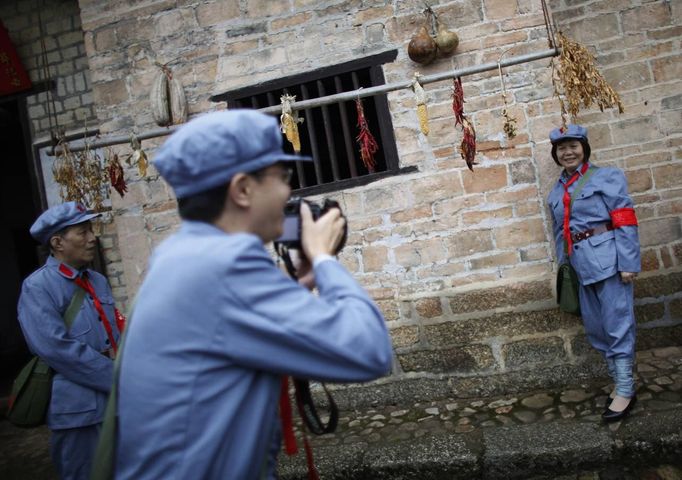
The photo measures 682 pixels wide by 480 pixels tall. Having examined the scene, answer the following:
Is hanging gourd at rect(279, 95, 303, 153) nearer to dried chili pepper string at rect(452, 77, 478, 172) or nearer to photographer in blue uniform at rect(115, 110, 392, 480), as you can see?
dried chili pepper string at rect(452, 77, 478, 172)

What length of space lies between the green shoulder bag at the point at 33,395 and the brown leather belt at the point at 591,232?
3293 mm

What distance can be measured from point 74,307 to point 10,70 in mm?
4319

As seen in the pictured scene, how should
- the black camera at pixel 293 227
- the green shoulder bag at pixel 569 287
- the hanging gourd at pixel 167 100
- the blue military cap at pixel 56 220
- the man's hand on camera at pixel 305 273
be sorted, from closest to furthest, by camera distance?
the black camera at pixel 293 227, the man's hand on camera at pixel 305 273, the blue military cap at pixel 56 220, the green shoulder bag at pixel 569 287, the hanging gourd at pixel 167 100

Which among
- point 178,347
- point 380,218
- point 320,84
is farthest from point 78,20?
point 178,347

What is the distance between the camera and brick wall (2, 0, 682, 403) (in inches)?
173

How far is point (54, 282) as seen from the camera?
3018mm

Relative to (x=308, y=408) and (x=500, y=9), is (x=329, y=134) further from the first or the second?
(x=308, y=408)

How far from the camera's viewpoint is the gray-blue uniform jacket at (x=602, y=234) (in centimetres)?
367

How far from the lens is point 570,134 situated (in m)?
3.83

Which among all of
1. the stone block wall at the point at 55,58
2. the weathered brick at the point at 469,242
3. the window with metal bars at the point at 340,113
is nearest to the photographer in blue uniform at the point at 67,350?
the window with metal bars at the point at 340,113

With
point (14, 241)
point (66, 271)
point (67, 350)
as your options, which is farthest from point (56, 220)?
point (14, 241)

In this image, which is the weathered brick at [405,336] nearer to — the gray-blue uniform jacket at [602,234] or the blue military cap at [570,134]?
the gray-blue uniform jacket at [602,234]

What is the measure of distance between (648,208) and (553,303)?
4.25 ft

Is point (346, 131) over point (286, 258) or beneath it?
over
